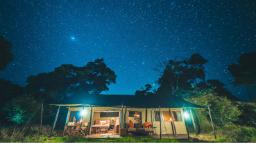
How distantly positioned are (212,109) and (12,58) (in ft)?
88.0

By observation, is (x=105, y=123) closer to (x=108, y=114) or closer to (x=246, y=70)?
(x=108, y=114)

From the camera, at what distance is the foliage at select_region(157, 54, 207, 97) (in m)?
35.3

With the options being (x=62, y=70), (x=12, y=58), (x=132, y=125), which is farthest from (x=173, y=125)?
(x=62, y=70)

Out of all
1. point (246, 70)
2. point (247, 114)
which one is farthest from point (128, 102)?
point (246, 70)

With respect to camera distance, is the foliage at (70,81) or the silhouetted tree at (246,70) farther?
the foliage at (70,81)

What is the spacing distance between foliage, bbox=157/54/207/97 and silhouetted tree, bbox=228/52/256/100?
267 inches

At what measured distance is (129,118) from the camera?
1988 centimetres

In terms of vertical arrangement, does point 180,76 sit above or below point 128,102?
above

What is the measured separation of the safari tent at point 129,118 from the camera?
16.9 m

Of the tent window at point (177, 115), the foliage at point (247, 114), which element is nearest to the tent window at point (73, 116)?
the tent window at point (177, 115)

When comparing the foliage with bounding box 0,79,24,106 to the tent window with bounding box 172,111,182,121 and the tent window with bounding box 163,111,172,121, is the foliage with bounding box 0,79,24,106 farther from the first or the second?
the tent window with bounding box 172,111,182,121

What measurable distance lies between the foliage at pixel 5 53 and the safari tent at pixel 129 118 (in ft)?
43.6

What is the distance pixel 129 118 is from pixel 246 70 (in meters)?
20.9

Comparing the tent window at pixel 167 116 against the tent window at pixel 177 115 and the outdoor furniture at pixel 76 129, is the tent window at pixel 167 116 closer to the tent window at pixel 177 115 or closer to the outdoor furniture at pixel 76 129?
Answer: the tent window at pixel 177 115
